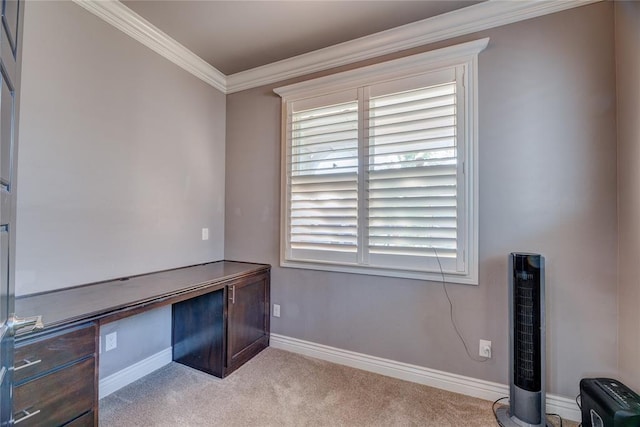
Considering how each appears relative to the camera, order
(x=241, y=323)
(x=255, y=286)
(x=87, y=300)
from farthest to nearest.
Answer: (x=255, y=286) < (x=241, y=323) < (x=87, y=300)

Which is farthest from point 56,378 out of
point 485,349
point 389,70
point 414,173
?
point 389,70

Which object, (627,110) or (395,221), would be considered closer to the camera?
(627,110)

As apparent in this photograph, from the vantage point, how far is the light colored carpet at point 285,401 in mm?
1725

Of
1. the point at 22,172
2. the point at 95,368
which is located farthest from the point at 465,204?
the point at 22,172

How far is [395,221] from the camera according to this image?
2.20m

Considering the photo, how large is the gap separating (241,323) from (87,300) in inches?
43.6

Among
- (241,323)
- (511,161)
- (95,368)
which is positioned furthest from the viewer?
(241,323)

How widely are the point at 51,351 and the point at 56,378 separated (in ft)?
0.41

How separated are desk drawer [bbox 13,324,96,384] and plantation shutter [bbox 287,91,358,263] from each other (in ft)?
5.18

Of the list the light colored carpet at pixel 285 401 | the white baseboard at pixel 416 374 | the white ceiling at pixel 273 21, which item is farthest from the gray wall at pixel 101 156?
the white baseboard at pixel 416 374

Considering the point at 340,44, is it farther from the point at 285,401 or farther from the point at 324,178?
the point at 285,401

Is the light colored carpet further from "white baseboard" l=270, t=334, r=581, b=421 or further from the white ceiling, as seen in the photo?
the white ceiling

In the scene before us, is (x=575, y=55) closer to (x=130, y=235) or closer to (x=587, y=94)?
(x=587, y=94)

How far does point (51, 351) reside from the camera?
1228 mm
